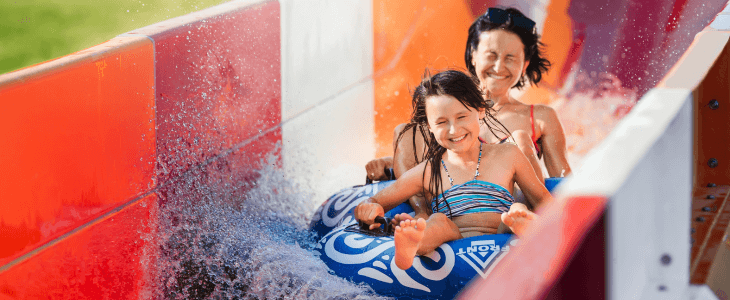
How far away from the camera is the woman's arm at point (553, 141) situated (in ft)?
7.82

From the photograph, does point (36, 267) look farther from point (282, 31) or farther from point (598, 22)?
point (598, 22)

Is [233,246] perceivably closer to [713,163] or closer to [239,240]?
[239,240]

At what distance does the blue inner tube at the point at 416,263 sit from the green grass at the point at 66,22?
9.83 ft

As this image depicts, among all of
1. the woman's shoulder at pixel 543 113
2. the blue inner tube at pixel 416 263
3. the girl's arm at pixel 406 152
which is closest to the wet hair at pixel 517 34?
the woman's shoulder at pixel 543 113

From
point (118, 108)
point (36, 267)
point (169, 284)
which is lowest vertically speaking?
point (169, 284)

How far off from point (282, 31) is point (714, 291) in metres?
2.26

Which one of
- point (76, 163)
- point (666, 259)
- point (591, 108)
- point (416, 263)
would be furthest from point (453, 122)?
point (591, 108)

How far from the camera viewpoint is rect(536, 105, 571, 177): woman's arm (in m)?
2.38

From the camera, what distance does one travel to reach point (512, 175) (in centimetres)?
187

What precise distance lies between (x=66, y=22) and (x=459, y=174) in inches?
149

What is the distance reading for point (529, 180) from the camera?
1860mm

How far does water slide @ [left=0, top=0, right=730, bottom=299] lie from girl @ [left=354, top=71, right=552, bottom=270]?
0.29 metres

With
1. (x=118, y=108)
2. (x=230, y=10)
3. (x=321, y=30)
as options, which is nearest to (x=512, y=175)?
(x=118, y=108)

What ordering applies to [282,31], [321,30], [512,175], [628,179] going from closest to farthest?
[628,179]
[512,175]
[282,31]
[321,30]
